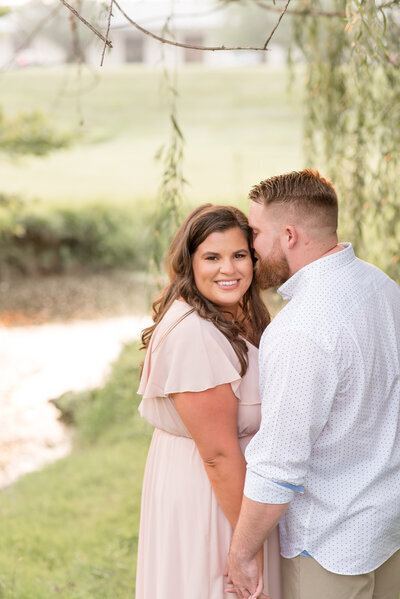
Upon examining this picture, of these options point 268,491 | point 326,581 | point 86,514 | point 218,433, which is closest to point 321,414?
point 268,491

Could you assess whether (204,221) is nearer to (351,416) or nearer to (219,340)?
(219,340)

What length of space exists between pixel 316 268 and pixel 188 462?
68cm

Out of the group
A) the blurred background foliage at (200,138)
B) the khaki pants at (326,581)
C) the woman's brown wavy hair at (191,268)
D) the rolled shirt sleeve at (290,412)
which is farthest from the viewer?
the blurred background foliage at (200,138)

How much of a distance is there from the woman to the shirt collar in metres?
0.28

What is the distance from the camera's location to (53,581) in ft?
12.8

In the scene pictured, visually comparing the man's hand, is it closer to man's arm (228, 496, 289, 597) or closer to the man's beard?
man's arm (228, 496, 289, 597)

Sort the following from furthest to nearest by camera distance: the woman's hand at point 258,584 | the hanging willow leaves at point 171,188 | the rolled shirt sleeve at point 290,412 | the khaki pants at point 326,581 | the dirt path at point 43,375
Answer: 1. the dirt path at point 43,375
2. the hanging willow leaves at point 171,188
3. the woman's hand at point 258,584
4. the khaki pants at point 326,581
5. the rolled shirt sleeve at point 290,412

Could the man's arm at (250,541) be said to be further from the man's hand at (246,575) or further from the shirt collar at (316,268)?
the shirt collar at (316,268)

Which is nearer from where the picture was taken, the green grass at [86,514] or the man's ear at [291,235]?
the man's ear at [291,235]

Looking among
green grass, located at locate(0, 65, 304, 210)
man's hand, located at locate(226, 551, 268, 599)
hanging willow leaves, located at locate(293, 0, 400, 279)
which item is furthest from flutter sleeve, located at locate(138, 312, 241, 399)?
green grass, located at locate(0, 65, 304, 210)

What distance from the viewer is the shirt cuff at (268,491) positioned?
5.60 ft

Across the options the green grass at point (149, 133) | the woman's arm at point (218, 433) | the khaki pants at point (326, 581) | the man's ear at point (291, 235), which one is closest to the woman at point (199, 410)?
the woman's arm at point (218, 433)

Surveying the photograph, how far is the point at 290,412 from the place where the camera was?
5.53 feet

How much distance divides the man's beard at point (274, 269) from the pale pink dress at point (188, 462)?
0.69 ft
